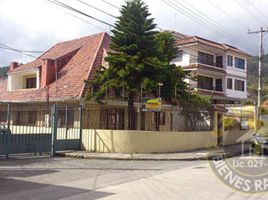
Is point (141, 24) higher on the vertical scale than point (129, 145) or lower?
higher

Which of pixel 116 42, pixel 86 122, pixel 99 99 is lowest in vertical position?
pixel 86 122

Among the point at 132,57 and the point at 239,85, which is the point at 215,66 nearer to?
the point at 239,85

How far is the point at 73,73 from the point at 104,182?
49.4ft

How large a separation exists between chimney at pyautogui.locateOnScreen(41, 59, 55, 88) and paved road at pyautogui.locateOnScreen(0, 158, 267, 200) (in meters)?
11.1

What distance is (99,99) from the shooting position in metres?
19.8

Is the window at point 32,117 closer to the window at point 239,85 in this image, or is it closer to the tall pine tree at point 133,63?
the tall pine tree at point 133,63

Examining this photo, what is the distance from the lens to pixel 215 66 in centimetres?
4822

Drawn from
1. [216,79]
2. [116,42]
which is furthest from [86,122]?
[216,79]

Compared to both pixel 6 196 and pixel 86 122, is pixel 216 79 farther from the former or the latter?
pixel 6 196

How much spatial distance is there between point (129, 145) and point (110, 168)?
15.8ft

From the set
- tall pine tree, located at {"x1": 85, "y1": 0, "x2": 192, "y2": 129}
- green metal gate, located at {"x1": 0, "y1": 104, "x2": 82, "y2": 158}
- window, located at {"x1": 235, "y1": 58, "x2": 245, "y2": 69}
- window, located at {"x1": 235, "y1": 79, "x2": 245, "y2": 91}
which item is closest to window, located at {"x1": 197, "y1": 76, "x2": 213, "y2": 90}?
window, located at {"x1": 235, "y1": 79, "x2": 245, "y2": 91}

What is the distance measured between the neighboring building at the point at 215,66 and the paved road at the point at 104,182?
30.0 meters

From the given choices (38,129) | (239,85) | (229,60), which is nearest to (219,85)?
(229,60)

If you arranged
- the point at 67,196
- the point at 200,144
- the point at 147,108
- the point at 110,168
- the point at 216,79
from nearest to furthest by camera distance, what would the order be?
the point at 67,196, the point at 110,168, the point at 147,108, the point at 200,144, the point at 216,79
